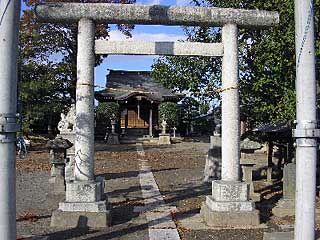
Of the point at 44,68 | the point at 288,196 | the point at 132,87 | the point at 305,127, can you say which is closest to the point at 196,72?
the point at 288,196

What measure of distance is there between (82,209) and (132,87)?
99.2 feet

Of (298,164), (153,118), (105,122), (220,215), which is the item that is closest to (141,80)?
(153,118)

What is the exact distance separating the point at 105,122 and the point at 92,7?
75.2 feet

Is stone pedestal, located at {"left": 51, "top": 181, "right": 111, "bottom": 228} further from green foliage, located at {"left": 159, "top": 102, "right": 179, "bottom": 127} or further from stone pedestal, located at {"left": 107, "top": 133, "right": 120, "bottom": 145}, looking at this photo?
green foliage, located at {"left": 159, "top": 102, "right": 179, "bottom": 127}

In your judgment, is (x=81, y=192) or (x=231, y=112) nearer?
(x=81, y=192)

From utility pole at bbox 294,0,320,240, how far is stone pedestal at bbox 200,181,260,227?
257 cm

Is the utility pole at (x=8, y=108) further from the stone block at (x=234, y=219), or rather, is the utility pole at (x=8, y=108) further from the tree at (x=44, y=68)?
the tree at (x=44, y=68)

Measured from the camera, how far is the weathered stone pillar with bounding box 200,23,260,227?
22.8ft

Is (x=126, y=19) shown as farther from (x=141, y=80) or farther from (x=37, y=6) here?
(x=141, y=80)

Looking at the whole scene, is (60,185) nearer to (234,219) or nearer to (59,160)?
(59,160)

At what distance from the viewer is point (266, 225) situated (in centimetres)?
693

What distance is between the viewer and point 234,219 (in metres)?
6.84

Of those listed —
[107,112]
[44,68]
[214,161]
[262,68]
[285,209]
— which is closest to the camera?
[285,209]

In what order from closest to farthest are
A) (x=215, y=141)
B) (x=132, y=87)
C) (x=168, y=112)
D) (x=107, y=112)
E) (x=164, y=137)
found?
(x=215, y=141), (x=107, y=112), (x=164, y=137), (x=168, y=112), (x=132, y=87)
